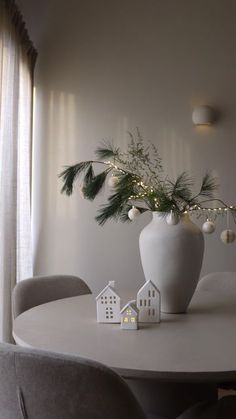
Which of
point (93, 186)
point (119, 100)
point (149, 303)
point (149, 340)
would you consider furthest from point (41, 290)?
point (119, 100)

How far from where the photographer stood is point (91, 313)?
5.43 ft

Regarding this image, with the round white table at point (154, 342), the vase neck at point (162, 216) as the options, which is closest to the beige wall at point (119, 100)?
the round white table at point (154, 342)

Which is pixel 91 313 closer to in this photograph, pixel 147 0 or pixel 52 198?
pixel 52 198

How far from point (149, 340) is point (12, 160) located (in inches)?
71.2

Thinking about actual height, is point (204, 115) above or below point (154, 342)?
above

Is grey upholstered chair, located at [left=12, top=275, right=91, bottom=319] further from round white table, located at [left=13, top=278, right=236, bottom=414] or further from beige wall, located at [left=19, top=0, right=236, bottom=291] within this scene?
beige wall, located at [left=19, top=0, right=236, bottom=291]

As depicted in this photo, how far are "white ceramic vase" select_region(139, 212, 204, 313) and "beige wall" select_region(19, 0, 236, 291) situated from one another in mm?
1534

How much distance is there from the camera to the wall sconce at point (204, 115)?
304 centimetres

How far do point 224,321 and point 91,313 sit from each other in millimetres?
468

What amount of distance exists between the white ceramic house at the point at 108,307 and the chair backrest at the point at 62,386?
606 mm

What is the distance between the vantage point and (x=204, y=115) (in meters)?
3.04

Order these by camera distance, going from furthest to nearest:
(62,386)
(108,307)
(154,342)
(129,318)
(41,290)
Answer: (41,290)
(108,307)
(129,318)
(154,342)
(62,386)

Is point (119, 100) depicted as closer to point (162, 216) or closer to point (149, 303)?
point (162, 216)

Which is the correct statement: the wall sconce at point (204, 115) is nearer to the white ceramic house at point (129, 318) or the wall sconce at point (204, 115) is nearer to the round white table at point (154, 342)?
the round white table at point (154, 342)
